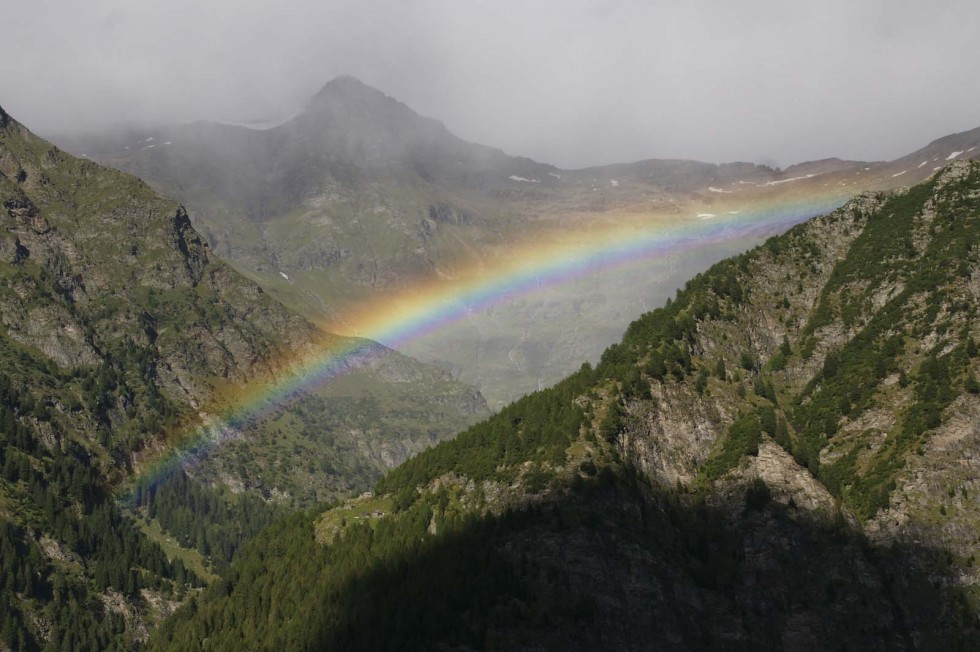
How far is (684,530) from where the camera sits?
6634 inches

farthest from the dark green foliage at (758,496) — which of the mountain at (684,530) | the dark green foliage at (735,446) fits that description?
the dark green foliage at (735,446)

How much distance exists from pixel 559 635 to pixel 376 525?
55329 millimetres

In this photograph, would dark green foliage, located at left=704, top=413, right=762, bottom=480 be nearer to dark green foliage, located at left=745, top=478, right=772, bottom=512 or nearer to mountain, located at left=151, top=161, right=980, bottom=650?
mountain, located at left=151, top=161, right=980, bottom=650

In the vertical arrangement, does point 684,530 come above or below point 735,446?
below

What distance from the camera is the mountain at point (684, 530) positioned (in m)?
151

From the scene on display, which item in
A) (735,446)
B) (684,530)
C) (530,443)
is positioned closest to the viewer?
(684,530)

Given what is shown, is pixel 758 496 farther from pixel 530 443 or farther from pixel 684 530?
pixel 530 443

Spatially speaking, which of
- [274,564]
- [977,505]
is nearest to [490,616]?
[274,564]

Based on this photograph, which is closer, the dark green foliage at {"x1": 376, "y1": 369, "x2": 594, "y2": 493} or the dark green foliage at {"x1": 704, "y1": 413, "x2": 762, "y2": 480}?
the dark green foliage at {"x1": 704, "y1": 413, "x2": 762, "y2": 480}

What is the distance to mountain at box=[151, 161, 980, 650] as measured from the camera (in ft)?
496

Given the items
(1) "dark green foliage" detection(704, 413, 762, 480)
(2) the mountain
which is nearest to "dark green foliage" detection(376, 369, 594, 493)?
(2) the mountain

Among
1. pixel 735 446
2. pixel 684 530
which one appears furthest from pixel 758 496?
pixel 735 446

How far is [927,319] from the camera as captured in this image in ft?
641

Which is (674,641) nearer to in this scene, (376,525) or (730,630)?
(730,630)
